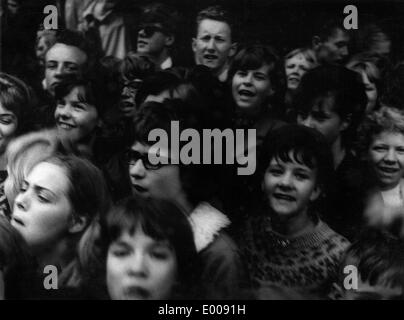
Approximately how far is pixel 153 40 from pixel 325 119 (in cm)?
100

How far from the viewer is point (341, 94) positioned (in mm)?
3334

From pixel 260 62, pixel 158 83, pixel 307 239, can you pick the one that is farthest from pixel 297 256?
pixel 158 83

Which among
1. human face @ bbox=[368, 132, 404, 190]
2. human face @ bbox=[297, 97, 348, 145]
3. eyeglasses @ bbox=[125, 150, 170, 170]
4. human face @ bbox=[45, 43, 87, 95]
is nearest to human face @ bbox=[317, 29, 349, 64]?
human face @ bbox=[297, 97, 348, 145]

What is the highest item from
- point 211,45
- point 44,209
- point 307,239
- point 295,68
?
point 211,45

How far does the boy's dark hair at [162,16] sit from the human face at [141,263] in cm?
108

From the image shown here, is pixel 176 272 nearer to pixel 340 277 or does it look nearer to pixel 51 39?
pixel 340 277

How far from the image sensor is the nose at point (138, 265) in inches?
129

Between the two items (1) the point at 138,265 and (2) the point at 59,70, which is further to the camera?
(2) the point at 59,70

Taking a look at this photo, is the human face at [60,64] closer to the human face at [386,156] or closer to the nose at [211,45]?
the nose at [211,45]

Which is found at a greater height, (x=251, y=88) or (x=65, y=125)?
(x=251, y=88)

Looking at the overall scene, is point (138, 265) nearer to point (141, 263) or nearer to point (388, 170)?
point (141, 263)

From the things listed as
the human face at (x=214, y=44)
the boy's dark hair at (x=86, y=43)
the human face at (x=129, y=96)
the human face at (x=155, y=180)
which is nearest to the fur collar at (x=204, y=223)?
the human face at (x=155, y=180)

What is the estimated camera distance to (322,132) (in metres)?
3.33

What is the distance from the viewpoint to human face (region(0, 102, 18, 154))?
3.40m
